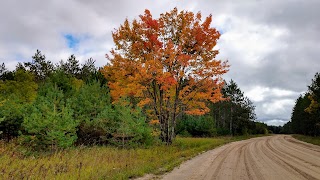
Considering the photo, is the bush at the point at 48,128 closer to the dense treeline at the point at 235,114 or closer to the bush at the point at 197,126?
the bush at the point at 197,126

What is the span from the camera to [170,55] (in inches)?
896

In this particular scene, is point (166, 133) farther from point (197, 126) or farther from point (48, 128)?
point (197, 126)

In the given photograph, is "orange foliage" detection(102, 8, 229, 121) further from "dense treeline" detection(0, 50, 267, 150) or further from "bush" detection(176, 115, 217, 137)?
"bush" detection(176, 115, 217, 137)

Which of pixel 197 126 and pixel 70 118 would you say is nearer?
pixel 70 118

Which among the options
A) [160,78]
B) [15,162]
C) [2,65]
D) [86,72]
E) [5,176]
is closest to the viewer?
[5,176]

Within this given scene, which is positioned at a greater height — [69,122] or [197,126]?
[197,126]

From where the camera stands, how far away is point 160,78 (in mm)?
22109

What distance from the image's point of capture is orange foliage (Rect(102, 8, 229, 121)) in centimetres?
2323

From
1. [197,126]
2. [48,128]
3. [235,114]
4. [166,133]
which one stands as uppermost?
[235,114]

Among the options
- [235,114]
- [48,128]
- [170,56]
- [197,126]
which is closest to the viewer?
[48,128]

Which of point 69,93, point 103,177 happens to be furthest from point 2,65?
point 103,177

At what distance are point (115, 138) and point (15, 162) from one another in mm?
8860

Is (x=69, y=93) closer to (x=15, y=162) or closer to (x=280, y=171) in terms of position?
(x=15, y=162)

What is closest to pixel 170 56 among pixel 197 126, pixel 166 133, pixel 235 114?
pixel 166 133
